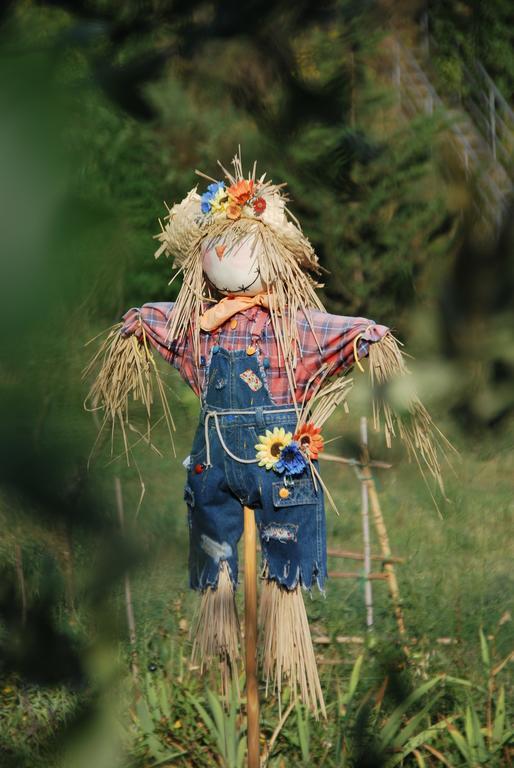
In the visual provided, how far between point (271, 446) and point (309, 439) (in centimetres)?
5

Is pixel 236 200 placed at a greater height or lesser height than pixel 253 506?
greater

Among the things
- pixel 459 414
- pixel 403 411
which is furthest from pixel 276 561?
pixel 459 414

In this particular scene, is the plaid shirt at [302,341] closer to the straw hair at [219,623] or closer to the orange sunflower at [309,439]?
the orange sunflower at [309,439]

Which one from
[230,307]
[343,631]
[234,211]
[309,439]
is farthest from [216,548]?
[343,631]

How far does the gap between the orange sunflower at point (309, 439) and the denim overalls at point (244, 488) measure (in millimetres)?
14

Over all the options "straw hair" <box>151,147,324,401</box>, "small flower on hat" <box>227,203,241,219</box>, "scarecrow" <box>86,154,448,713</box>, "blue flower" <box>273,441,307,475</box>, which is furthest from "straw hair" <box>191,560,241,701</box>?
"small flower on hat" <box>227,203,241,219</box>

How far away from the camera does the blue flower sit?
3.69ft

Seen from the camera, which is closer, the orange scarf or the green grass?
the orange scarf

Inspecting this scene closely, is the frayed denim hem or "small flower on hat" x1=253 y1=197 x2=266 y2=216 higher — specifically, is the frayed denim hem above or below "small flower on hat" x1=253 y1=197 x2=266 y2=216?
below

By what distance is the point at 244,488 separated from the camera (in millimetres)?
1162

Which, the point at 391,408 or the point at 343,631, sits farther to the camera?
the point at 343,631

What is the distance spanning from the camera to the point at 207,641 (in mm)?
1238

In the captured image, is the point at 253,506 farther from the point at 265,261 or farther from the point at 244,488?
the point at 265,261

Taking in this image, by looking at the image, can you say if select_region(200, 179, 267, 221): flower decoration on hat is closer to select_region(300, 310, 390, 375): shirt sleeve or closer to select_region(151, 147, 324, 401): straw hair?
select_region(151, 147, 324, 401): straw hair
